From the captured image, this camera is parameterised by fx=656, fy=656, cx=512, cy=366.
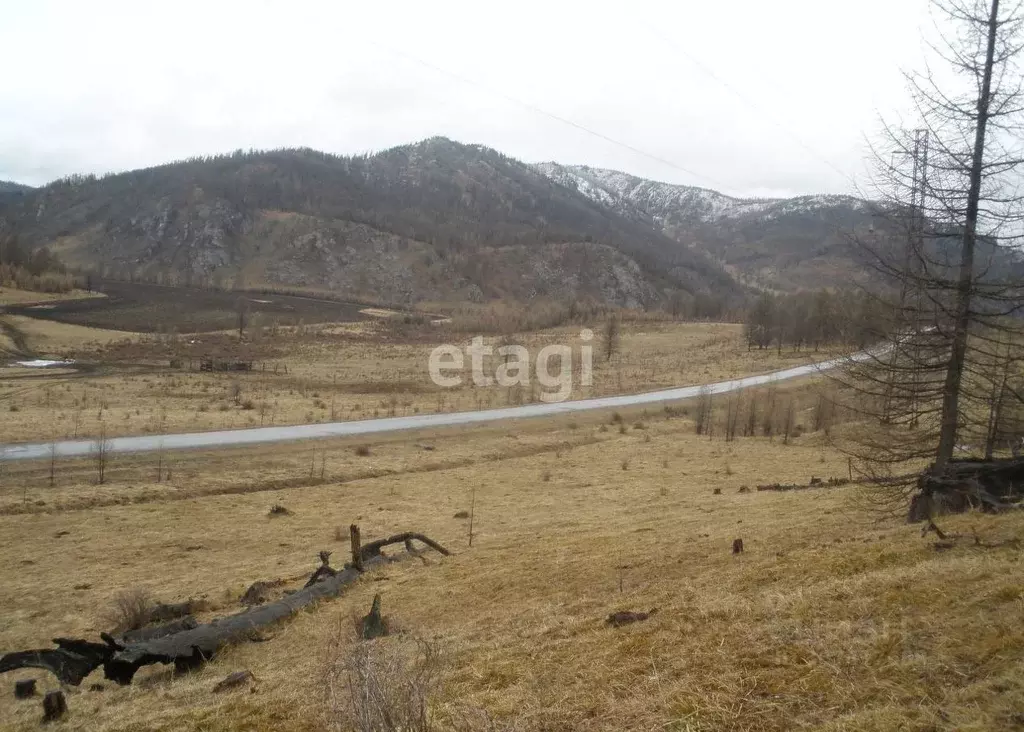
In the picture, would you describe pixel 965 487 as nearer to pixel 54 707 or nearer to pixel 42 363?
pixel 54 707

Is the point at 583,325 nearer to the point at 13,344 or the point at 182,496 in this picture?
the point at 13,344

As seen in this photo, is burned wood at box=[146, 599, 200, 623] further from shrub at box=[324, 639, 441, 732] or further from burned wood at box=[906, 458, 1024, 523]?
burned wood at box=[906, 458, 1024, 523]

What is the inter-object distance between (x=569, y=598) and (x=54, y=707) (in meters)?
6.95

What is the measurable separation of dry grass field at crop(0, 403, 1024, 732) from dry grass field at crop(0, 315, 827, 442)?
35.4 ft

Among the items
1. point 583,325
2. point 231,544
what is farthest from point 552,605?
point 583,325

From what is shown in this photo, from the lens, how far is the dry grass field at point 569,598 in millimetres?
5719

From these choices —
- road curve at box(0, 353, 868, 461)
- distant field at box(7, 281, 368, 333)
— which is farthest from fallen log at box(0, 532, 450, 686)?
distant field at box(7, 281, 368, 333)

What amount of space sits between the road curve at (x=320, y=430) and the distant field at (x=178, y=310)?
63.4 metres

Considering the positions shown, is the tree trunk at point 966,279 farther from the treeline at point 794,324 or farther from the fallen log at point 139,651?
the treeline at point 794,324

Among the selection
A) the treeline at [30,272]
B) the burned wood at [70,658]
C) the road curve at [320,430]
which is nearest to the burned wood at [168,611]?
the burned wood at [70,658]

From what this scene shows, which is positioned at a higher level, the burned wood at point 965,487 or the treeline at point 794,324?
the treeline at point 794,324

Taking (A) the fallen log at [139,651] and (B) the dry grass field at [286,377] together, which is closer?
(A) the fallen log at [139,651]

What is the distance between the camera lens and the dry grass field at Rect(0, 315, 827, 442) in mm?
34906

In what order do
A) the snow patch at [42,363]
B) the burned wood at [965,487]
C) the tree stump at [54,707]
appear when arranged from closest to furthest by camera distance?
the tree stump at [54,707] → the burned wood at [965,487] → the snow patch at [42,363]
